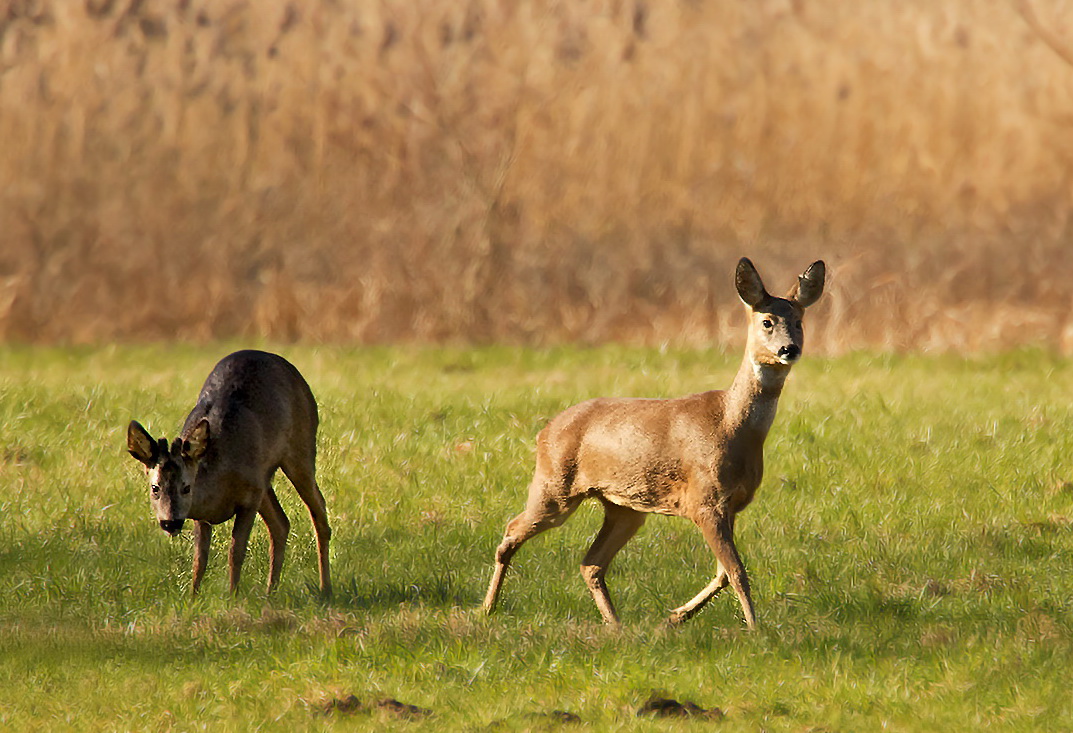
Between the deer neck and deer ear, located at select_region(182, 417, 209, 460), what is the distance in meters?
2.64

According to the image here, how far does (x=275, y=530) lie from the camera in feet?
29.4

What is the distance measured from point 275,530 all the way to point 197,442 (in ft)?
3.62

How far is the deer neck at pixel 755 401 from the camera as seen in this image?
7684 millimetres

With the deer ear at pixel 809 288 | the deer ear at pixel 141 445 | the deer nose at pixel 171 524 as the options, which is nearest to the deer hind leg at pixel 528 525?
the deer ear at pixel 809 288

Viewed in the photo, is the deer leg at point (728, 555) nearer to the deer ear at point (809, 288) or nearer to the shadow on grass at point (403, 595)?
the deer ear at point (809, 288)

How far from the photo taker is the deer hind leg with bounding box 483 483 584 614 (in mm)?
8023

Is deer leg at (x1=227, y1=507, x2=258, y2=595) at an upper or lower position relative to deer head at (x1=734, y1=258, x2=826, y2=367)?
lower

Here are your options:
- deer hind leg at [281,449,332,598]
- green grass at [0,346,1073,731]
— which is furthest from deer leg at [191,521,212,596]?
deer hind leg at [281,449,332,598]

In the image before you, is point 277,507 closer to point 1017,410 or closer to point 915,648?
point 915,648

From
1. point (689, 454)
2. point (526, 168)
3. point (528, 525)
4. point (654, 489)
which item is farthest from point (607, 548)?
point (526, 168)

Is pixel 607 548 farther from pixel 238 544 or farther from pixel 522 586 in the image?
pixel 238 544

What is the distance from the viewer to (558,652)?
736cm

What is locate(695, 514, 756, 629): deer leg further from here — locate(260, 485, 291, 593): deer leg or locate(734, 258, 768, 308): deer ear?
locate(260, 485, 291, 593): deer leg

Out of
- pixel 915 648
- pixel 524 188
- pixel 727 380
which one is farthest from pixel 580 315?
pixel 915 648
